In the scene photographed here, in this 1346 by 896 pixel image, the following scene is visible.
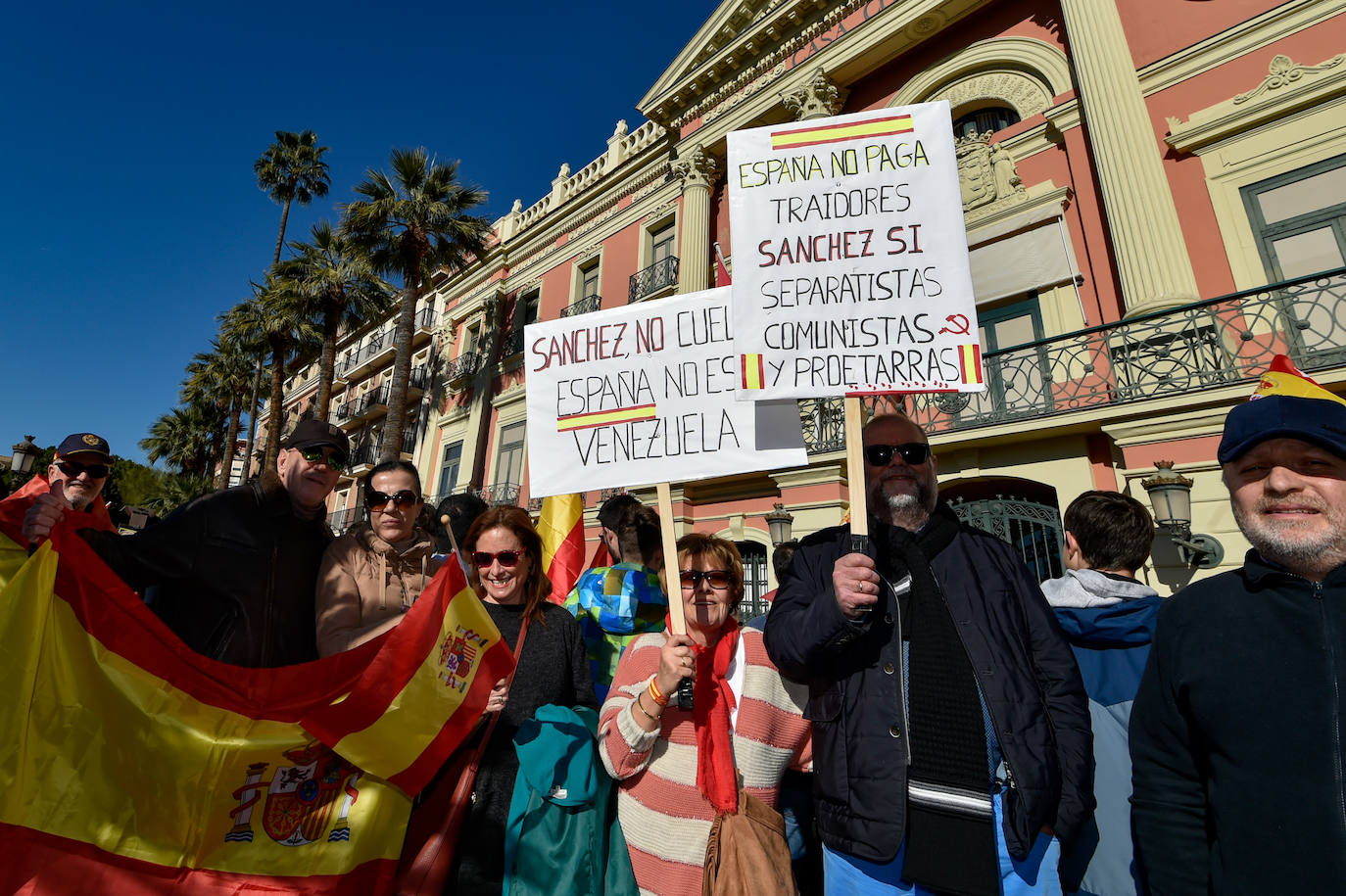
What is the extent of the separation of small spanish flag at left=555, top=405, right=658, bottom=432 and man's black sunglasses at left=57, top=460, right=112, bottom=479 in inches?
73.9

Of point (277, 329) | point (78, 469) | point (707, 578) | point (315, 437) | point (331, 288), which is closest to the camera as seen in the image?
point (707, 578)

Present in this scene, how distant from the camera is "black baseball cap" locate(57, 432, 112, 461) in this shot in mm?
2512

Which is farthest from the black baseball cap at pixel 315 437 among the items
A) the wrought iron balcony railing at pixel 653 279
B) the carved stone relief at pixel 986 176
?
the wrought iron balcony railing at pixel 653 279

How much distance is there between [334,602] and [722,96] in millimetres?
15168

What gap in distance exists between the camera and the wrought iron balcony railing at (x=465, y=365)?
20.8 metres

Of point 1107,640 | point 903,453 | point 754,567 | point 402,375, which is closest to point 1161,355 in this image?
point 1107,640

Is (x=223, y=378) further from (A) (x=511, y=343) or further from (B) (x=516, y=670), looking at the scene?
(B) (x=516, y=670)

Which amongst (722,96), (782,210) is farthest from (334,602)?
(722,96)

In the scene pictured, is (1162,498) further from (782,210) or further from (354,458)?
(354,458)

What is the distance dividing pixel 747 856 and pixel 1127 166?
1014 cm

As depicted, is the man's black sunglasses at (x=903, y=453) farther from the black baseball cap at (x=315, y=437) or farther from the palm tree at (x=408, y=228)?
the palm tree at (x=408, y=228)

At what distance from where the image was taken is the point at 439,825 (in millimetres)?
2189

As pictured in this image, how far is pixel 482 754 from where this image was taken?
2.29 metres

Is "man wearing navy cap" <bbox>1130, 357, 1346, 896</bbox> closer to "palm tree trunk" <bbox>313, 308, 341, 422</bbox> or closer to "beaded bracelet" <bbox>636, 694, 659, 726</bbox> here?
"beaded bracelet" <bbox>636, 694, 659, 726</bbox>
